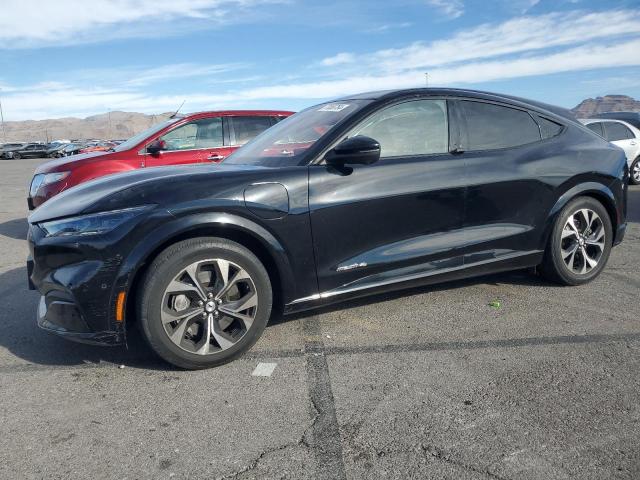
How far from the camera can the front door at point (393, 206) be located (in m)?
3.55

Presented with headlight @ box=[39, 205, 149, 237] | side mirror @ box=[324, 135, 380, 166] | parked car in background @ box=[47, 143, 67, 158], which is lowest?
headlight @ box=[39, 205, 149, 237]

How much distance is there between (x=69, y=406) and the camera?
291 centimetres

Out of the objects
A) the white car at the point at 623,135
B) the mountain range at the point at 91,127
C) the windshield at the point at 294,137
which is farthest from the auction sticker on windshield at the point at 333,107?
the mountain range at the point at 91,127

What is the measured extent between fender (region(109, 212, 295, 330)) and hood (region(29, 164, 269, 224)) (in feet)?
0.48

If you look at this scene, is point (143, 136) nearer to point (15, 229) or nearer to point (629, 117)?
point (15, 229)

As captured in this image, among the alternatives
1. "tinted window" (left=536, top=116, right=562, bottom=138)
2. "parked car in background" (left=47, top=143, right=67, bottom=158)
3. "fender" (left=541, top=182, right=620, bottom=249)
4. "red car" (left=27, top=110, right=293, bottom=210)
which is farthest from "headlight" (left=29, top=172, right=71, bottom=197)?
"parked car in background" (left=47, top=143, right=67, bottom=158)

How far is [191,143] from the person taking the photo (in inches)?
308

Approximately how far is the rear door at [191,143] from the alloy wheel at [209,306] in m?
4.65

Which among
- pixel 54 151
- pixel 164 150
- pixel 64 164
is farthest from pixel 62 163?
pixel 54 151

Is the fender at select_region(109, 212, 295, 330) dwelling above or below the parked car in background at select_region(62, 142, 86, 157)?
below

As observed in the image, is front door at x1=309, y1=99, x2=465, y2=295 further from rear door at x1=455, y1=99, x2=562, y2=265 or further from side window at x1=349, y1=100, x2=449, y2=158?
rear door at x1=455, y1=99, x2=562, y2=265

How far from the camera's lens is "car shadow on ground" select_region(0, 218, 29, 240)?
7.75 m

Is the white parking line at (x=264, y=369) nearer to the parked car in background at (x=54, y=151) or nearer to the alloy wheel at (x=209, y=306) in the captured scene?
the alloy wheel at (x=209, y=306)

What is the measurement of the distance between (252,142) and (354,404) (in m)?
2.56
